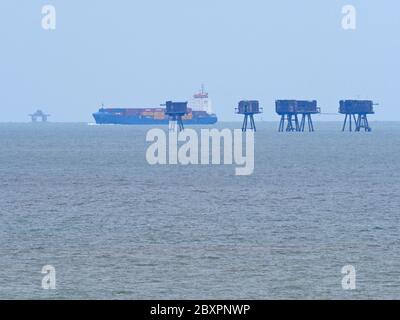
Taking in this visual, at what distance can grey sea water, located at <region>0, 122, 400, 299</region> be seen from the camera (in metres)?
39.6

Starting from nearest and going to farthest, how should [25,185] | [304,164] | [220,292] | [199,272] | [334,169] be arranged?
[220,292], [199,272], [25,185], [334,169], [304,164]

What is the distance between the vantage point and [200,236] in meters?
53.6

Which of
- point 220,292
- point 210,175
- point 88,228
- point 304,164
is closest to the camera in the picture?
point 220,292

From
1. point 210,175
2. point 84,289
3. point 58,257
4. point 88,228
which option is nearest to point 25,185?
point 210,175

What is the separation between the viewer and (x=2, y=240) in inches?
2024

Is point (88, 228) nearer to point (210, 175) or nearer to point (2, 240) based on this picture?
point (2, 240)

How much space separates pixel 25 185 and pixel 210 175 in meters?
23.7

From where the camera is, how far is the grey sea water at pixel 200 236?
39.6 meters

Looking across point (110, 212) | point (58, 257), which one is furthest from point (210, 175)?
point (58, 257)

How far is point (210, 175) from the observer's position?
352 ft

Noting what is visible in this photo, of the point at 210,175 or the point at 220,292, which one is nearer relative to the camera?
the point at 220,292
